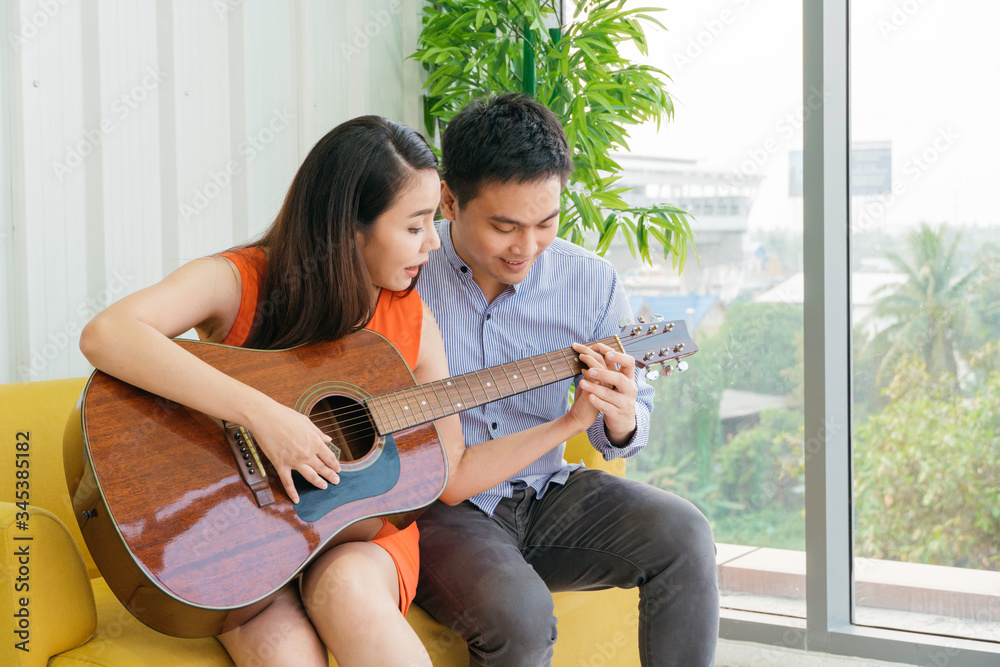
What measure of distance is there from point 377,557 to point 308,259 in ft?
1.58

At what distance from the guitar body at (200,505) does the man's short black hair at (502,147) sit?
1.64 feet

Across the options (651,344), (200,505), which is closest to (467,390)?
(651,344)

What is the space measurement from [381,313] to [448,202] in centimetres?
32

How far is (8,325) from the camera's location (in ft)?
4.96

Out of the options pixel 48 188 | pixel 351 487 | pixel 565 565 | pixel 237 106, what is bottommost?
pixel 565 565

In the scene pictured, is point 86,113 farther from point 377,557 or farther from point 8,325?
point 377,557

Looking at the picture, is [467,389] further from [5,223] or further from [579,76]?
[579,76]

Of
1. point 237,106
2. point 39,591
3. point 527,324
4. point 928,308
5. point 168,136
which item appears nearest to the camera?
point 39,591

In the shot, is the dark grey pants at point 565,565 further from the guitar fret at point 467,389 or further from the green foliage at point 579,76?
the green foliage at point 579,76

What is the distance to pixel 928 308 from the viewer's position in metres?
2.21

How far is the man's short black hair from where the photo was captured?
1.42 meters

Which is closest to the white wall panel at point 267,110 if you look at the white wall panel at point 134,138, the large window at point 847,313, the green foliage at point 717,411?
the white wall panel at point 134,138

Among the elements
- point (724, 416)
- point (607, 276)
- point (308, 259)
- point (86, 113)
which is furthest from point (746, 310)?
point (86, 113)

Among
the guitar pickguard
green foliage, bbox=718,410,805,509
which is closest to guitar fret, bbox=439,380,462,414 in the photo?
the guitar pickguard
